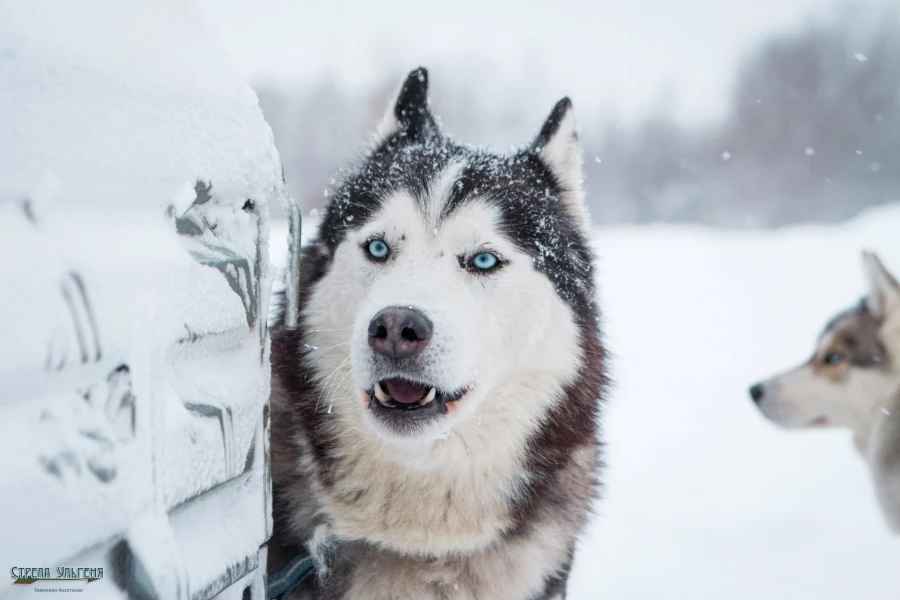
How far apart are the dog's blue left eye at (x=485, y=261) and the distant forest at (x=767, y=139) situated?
29779 millimetres

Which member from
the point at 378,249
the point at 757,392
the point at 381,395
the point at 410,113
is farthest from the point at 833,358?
the point at 381,395

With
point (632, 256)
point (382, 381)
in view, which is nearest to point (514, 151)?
point (382, 381)

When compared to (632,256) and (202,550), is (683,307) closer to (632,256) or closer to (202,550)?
(632,256)

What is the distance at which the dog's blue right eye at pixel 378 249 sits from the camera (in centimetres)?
238

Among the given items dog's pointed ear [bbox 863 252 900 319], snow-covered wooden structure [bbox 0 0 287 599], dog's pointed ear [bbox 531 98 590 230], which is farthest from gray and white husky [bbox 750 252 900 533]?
snow-covered wooden structure [bbox 0 0 287 599]

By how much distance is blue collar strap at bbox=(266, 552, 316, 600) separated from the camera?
73.1 inches

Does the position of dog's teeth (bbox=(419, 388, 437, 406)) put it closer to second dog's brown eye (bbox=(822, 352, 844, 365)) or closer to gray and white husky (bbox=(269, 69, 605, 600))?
gray and white husky (bbox=(269, 69, 605, 600))

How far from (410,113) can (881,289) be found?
12.7 ft

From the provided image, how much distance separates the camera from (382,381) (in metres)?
2.12

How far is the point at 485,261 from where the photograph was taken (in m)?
2.37

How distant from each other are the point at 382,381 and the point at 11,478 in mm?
1366

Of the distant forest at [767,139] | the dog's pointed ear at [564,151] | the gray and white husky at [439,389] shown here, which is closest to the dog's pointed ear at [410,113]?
the gray and white husky at [439,389]

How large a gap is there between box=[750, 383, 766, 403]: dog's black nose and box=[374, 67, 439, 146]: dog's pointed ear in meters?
3.90

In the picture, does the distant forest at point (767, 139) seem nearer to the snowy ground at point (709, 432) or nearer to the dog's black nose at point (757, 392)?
the snowy ground at point (709, 432)
